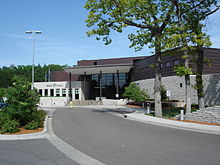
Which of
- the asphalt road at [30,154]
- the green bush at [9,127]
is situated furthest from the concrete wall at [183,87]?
the green bush at [9,127]

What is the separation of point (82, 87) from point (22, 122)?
3992cm

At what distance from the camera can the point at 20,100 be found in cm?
1232

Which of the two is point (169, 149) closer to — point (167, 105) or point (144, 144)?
point (144, 144)

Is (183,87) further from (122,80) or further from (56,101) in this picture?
(56,101)

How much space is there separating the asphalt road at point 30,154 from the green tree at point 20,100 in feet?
10.8

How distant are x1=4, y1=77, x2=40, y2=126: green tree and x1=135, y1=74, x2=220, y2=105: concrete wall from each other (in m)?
14.5

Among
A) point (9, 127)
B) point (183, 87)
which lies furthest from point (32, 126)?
point (183, 87)

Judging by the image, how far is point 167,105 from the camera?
28516 mm

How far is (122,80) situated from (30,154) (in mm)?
46845

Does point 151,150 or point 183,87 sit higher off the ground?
point 183,87

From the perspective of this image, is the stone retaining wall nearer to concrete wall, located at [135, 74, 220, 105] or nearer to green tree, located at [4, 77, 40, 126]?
concrete wall, located at [135, 74, 220, 105]

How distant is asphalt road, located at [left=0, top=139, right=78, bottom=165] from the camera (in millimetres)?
6402

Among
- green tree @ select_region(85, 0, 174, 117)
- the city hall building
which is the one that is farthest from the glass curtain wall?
green tree @ select_region(85, 0, 174, 117)

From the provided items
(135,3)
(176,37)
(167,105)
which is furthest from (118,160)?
(167,105)
